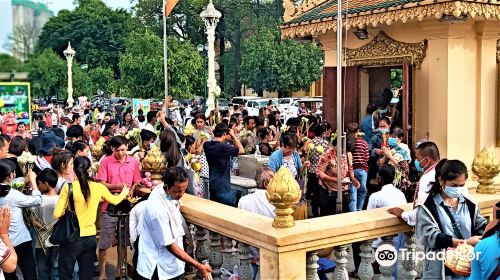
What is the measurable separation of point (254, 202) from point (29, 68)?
153 inches

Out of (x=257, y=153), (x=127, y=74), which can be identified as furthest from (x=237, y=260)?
(x=127, y=74)

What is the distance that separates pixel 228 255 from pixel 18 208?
2239 millimetres

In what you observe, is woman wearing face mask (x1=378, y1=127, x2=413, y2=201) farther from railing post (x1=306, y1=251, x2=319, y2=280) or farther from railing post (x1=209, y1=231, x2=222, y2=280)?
railing post (x1=306, y1=251, x2=319, y2=280)

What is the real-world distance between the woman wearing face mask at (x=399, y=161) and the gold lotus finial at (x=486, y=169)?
8.12 ft

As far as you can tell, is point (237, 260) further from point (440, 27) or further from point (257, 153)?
point (440, 27)

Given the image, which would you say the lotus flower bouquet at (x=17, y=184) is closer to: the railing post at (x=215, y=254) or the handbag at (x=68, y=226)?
the handbag at (x=68, y=226)

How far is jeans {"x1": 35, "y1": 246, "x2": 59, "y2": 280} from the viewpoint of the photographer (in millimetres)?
5859

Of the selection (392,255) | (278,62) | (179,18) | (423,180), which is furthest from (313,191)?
(179,18)

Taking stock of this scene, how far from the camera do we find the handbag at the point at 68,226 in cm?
519

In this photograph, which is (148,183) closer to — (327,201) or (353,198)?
(327,201)

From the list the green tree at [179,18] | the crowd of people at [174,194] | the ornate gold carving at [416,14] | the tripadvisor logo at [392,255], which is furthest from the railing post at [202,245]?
the green tree at [179,18]

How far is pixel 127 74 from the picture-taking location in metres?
32.9

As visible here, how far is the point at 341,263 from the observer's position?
166 inches

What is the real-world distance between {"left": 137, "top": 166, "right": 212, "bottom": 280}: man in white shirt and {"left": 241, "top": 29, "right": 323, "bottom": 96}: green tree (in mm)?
34296
